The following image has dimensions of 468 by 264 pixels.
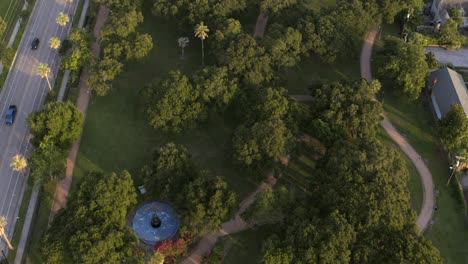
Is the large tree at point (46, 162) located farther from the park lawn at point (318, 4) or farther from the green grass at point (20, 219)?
the park lawn at point (318, 4)

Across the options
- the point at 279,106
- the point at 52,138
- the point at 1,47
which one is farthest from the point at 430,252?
the point at 1,47

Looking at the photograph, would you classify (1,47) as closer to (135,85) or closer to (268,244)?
(135,85)

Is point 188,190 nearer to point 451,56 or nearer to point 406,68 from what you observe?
point 406,68

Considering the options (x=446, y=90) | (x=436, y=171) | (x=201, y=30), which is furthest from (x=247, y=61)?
(x=436, y=171)

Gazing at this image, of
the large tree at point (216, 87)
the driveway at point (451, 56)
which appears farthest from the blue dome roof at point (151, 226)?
the driveway at point (451, 56)

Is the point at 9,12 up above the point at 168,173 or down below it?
above

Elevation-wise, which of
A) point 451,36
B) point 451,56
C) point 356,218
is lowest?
point 356,218
